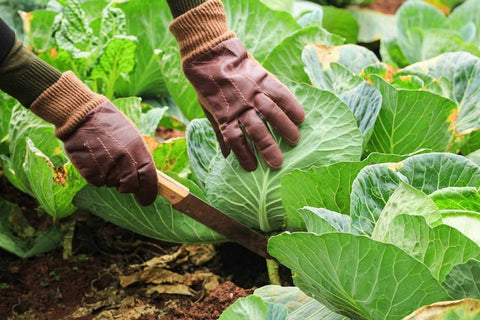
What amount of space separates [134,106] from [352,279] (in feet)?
4.19

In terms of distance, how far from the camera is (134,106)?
230 centimetres

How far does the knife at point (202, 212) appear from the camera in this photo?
1.89 m

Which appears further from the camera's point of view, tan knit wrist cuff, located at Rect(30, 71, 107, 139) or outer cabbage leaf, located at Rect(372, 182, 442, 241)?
tan knit wrist cuff, located at Rect(30, 71, 107, 139)

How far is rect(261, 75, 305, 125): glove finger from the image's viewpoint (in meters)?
1.84

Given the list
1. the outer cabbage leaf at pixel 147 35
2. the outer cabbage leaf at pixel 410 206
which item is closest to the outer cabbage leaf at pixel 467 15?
the outer cabbage leaf at pixel 147 35

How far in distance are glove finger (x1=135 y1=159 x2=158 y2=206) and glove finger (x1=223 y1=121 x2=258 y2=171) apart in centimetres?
24

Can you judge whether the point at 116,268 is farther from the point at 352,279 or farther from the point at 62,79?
the point at 352,279

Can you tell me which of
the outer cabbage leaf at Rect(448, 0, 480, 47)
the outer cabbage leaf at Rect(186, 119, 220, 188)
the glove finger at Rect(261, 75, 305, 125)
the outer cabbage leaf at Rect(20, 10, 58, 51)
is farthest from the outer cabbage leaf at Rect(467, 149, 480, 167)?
the outer cabbage leaf at Rect(20, 10, 58, 51)

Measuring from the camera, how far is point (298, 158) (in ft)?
6.08

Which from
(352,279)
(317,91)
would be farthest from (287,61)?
(352,279)

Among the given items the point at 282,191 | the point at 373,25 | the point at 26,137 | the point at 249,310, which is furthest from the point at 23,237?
the point at 373,25

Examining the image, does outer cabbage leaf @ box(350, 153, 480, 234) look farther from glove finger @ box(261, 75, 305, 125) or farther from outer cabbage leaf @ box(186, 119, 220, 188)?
outer cabbage leaf @ box(186, 119, 220, 188)

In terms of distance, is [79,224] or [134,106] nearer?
[134,106]

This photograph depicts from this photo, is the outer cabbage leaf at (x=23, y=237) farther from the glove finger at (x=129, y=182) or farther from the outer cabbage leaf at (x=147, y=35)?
the outer cabbage leaf at (x=147, y=35)
